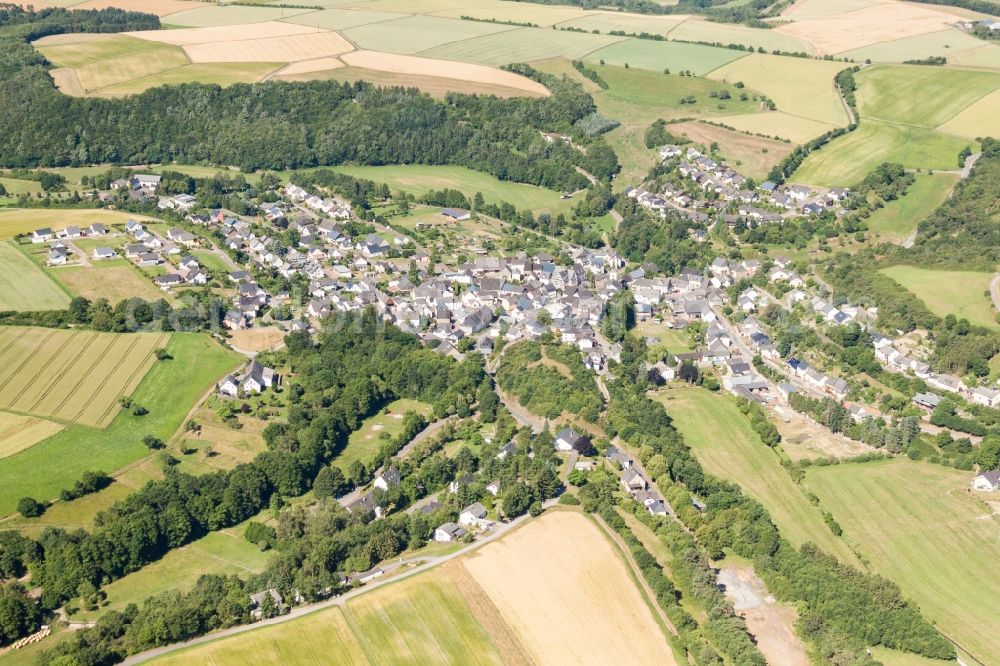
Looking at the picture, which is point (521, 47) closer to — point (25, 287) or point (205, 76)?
point (205, 76)

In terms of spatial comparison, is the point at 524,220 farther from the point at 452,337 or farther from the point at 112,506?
the point at 112,506

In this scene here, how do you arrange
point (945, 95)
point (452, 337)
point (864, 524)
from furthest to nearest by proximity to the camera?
point (945, 95), point (452, 337), point (864, 524)

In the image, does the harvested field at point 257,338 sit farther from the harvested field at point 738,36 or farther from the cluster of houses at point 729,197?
the harvested field at point 738,36

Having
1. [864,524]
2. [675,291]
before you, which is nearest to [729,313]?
[675,291]

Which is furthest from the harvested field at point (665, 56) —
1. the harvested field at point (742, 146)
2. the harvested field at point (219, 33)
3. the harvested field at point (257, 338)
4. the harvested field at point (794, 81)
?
the harvested field at point (257, 338)

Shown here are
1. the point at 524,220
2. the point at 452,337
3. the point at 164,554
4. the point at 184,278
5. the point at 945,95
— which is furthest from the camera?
the point at 945,95

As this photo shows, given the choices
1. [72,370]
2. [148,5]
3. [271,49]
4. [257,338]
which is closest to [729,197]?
[257,338]
